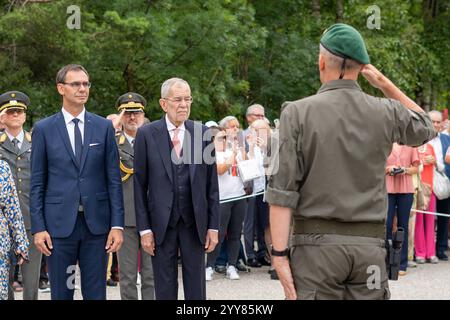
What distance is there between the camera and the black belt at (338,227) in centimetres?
455

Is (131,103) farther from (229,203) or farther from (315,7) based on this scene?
(315,7)

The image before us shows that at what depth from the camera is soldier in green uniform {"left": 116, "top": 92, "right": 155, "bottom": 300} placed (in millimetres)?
8547

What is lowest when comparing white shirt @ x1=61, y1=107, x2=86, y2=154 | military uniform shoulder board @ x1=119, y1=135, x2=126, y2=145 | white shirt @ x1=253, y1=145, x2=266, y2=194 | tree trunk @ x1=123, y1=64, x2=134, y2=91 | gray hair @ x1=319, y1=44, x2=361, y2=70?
white shirt @ x1=253, y1=145, x2=266, y2=194

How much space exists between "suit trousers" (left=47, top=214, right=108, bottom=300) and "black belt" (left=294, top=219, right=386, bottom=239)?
8.24 feet

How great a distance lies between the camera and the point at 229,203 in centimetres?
1186

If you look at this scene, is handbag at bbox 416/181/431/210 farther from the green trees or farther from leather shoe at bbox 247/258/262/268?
the green trees

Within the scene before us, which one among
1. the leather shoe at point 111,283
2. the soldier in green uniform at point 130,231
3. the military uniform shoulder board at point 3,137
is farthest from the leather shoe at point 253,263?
the military uniform shoulder board at point 3,137

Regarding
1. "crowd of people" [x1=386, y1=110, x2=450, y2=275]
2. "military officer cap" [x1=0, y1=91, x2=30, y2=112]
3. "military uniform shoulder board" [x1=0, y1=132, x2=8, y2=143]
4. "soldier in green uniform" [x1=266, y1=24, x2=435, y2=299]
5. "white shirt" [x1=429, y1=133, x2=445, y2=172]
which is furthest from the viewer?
"white shirt" [x1=429, y1=133, x2=445, y2=172]

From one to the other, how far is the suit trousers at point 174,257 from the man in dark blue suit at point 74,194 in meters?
0.39

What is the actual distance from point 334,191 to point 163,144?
267 centimetres

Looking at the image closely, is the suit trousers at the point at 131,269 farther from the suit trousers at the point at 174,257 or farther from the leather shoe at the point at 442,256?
the leather shoe at the point at 442,256

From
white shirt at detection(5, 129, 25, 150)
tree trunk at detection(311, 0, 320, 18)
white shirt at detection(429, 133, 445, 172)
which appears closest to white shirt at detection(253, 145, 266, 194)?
white shirt at detection(429, 133, 445, 172)

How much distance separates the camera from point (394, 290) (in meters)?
10.6

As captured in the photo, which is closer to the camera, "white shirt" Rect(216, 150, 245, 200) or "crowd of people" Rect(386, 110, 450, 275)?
"white shirt" Rect(216, 150, 245, 200)
